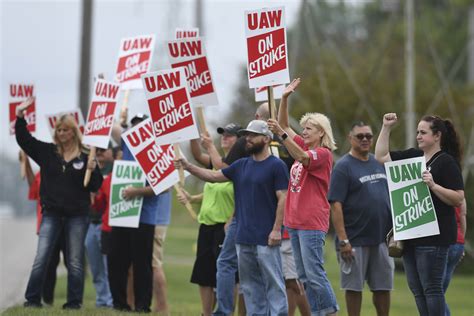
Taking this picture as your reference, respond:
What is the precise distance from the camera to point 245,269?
37.2 ft

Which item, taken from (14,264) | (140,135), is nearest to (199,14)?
(14,264)

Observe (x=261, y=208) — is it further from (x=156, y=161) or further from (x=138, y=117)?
A: (x=138, y=117)

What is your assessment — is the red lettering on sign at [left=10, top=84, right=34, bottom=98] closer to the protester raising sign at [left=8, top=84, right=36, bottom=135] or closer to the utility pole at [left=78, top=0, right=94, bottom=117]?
the protester raising sign at [left=8, top=84, right=36, bottom=135]

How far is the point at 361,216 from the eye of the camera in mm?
12125

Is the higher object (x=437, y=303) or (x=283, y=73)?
(x=283, y=73)

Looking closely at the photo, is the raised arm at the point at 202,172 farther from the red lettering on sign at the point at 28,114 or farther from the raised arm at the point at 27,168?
the red lettering on sign at the point at 28,114

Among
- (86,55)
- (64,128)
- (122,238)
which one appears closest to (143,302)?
(122,238)

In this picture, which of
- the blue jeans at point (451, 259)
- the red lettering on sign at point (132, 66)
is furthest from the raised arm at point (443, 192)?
the red lettering on sign at point (132, 66)

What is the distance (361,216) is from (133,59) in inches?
172

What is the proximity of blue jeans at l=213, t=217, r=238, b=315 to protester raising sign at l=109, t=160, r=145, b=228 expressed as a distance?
1.62 metres

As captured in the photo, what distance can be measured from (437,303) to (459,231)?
4.37 ft

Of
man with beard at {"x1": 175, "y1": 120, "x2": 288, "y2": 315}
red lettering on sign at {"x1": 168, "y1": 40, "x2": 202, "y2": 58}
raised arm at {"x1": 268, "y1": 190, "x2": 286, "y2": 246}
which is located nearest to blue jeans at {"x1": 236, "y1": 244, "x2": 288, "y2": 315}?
man with beard at {"x1": 175, "y1": 120, "x2": 288, "y2": 315}

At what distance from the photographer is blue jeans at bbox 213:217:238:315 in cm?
1190

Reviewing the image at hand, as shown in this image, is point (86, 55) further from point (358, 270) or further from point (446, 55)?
point (446, 55)
